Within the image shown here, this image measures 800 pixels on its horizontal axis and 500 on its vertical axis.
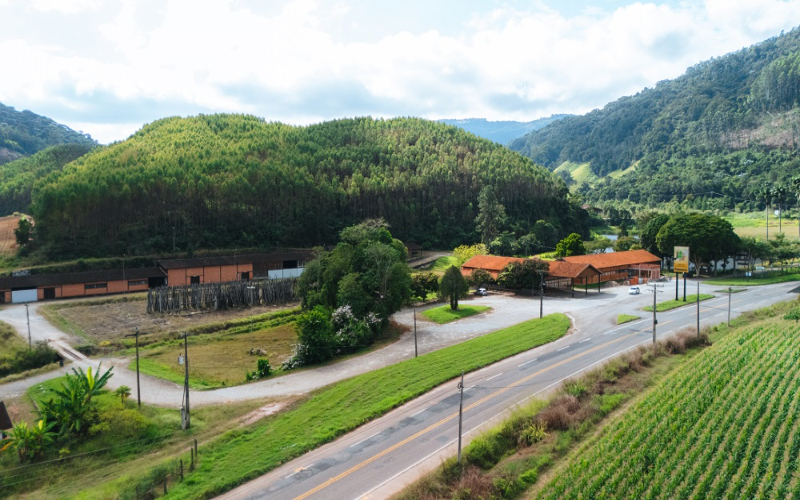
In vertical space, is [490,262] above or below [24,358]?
above

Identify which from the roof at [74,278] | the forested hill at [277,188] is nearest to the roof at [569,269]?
the forested hill at [277,188]

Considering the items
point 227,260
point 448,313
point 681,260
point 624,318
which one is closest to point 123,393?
Answer: point 448,313

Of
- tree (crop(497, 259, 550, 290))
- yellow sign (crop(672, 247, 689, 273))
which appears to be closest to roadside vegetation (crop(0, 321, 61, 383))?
tree (crop(497, 259, 550, 290))

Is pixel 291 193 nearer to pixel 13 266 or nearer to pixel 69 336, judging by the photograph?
pixel 13 266

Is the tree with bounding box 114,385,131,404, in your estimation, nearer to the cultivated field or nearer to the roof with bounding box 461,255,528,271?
the roof with bounding box 461,255,528,271

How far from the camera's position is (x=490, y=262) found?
7500 centimetres

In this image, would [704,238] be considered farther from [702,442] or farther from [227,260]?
[227,260]

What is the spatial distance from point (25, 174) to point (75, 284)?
8486 centimetres

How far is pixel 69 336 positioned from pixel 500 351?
3746 centimetres

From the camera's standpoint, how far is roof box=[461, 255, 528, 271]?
72.2 m

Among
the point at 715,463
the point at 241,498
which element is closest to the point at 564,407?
the point at 715,463

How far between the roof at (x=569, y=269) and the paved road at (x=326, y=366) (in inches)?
148

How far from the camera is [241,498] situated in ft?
70.0

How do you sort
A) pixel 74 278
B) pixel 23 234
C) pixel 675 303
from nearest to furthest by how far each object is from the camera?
pixel 675 303, pixel 74 278, pixel 23 234
